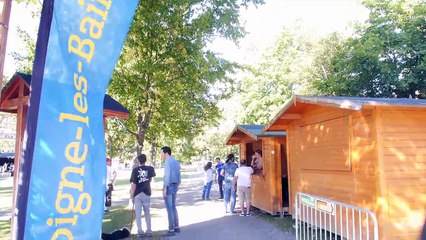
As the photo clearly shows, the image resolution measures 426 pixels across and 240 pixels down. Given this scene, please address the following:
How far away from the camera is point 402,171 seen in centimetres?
692

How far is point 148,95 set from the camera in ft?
44.5

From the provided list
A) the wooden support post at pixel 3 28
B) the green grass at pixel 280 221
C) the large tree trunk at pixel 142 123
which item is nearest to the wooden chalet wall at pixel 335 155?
the green grass at pixel 280 221

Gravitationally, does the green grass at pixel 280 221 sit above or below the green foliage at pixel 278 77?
below

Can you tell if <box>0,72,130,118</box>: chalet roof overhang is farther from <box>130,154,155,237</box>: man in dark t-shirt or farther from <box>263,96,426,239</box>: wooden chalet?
<box>263,96,426,239</box>: wooden chalet

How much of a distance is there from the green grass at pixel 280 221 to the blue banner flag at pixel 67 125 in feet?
23.4

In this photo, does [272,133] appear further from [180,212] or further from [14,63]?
[14,63]

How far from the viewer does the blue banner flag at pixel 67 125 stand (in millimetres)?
2952

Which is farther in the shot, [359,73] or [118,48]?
[359,73]

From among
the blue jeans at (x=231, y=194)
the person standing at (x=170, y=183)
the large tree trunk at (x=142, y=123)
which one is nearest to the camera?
the person standing at (x=170, y=183)

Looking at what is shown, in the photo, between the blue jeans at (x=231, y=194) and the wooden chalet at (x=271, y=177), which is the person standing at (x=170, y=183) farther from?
the blue jeans at (x=231, y=194)

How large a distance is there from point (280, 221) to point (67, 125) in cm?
894

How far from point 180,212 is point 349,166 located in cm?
728

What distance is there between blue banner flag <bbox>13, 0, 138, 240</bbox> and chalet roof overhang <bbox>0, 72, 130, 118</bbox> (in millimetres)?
4331

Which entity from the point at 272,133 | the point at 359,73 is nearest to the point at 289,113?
the point at 272,133
